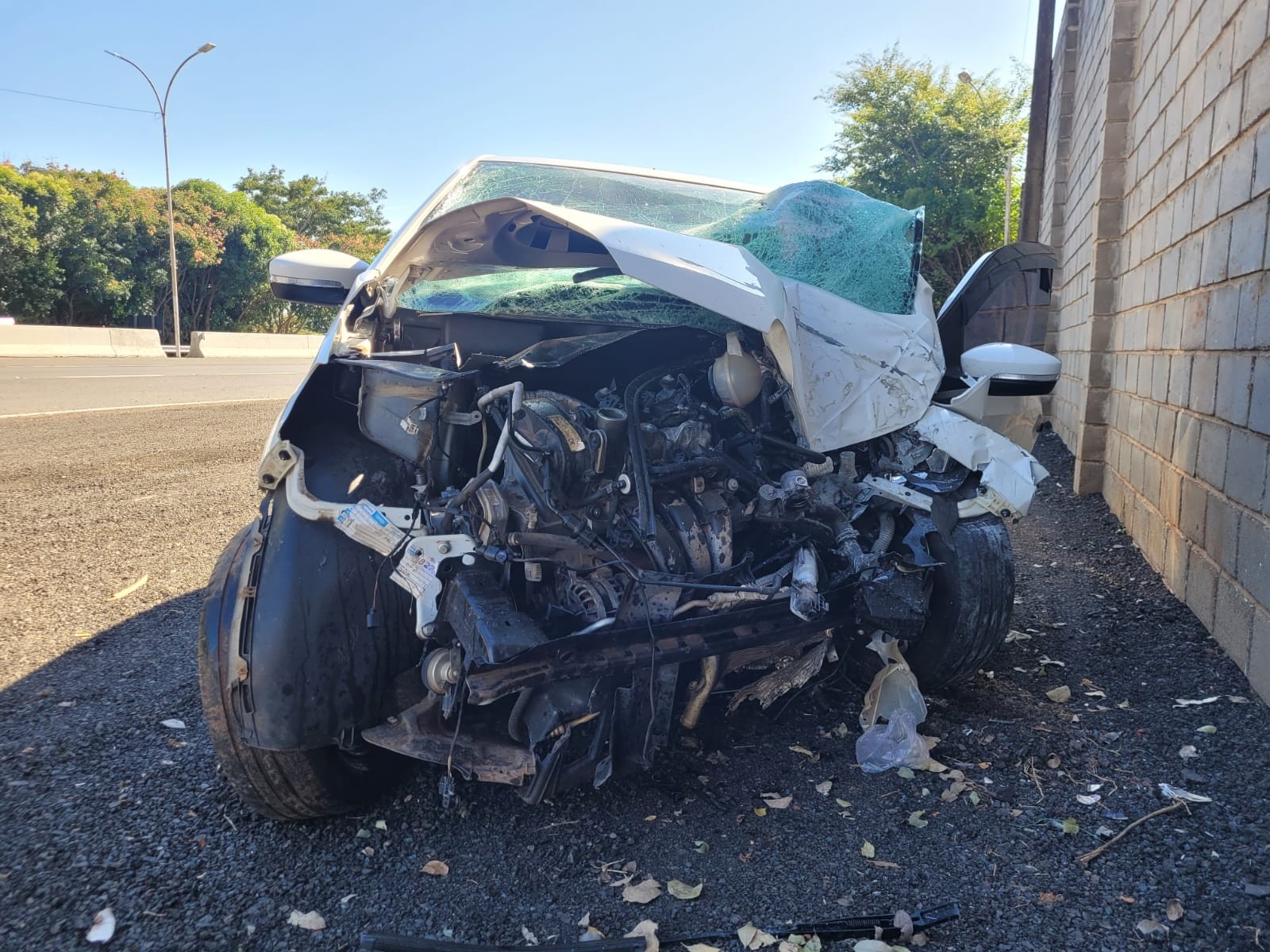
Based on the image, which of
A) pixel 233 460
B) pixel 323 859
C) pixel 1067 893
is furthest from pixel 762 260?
pixel 233 460

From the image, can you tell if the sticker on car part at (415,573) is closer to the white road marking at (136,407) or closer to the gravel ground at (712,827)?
the gravel ground at (712,827)

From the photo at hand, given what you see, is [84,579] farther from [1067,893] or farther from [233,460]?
[1067,893]

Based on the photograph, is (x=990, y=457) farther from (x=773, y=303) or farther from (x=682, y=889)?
(x=682, y=889)

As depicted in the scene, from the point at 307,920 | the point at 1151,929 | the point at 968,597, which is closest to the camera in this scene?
the point at 1151,929

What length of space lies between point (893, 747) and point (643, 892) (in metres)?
1.04

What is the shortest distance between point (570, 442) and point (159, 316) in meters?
38.7

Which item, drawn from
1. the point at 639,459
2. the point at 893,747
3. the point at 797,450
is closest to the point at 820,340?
the point at 797,450

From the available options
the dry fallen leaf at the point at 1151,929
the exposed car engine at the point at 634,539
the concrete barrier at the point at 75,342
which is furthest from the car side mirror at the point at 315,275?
the concrete barrier at the point at 75,342

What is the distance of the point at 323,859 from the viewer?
7.91 ft

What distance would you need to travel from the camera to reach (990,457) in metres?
2.77

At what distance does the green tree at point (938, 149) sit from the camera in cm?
2297

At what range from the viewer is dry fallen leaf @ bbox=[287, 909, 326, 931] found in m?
2.14

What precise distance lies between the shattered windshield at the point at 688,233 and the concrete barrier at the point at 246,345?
23.3m

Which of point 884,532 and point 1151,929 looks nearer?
point 1151,929
